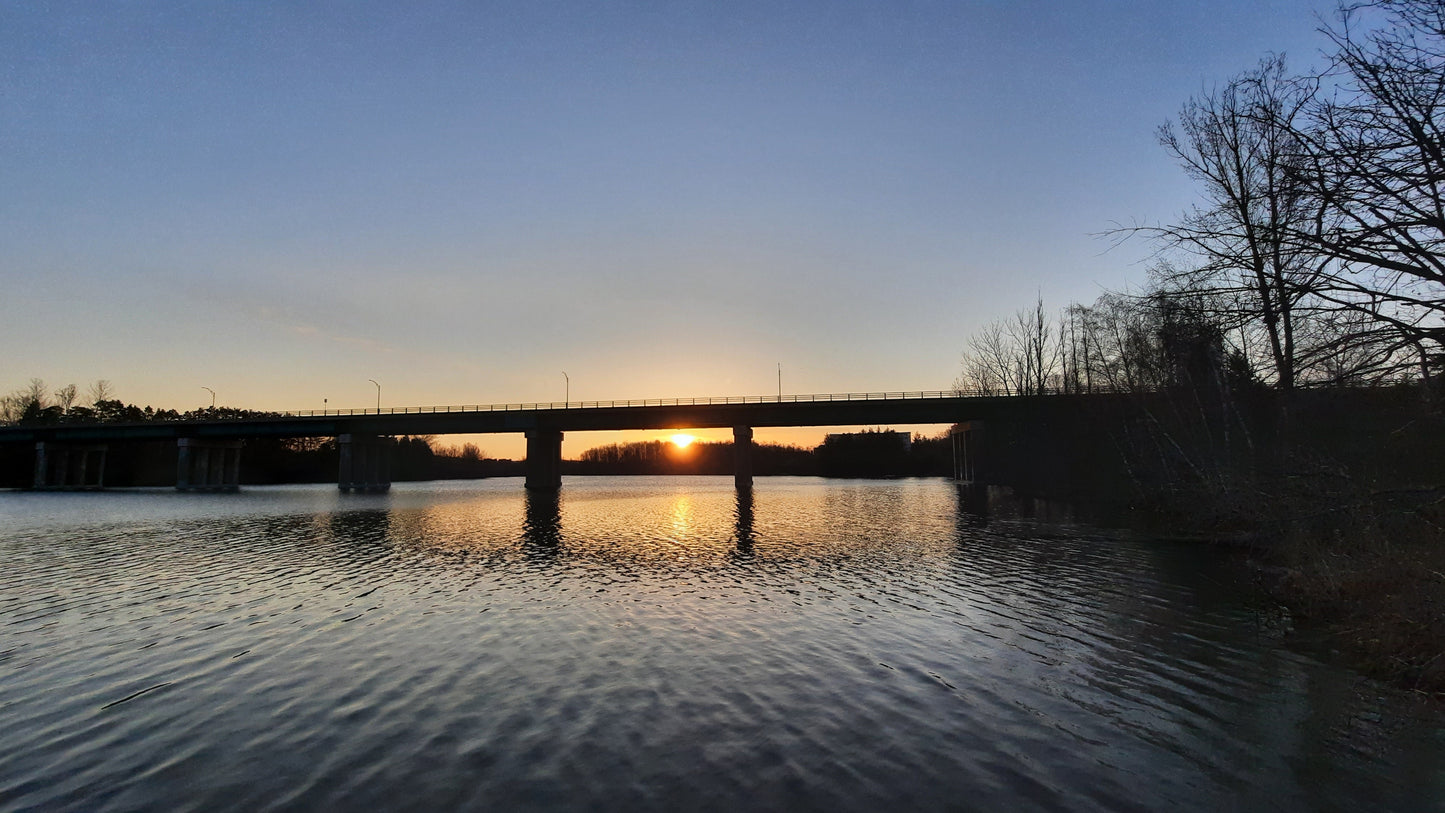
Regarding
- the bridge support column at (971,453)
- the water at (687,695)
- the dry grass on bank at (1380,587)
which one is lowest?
the water at (687,695)

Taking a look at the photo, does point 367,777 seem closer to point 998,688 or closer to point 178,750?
point 178,750

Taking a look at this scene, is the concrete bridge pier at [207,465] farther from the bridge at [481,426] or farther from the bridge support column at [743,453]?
the bridge support column at [743,453]

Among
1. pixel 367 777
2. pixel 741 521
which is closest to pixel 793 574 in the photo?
pixel 367 777

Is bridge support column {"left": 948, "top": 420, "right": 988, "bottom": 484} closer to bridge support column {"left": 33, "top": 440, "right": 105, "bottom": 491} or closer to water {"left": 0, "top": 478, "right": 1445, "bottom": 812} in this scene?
water {"left": 0, "top": 478, "right": 1445, "bottom": 812}

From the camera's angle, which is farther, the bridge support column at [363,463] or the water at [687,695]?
the bridge support column at [363,463]

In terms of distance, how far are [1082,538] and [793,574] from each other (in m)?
15.0

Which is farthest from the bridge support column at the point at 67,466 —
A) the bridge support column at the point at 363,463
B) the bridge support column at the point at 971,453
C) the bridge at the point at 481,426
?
the bridge support column at the point at 971,453

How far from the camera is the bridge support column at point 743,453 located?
91.5 metres

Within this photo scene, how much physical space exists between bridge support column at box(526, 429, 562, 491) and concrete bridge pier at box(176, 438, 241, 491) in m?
48.2

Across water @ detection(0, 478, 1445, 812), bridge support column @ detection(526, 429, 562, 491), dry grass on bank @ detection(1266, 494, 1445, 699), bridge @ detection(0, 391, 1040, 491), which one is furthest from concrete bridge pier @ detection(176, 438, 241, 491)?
dry grass on bank @ detection(1266, 494, 1445, 699)

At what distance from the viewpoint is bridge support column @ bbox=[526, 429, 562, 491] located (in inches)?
3602

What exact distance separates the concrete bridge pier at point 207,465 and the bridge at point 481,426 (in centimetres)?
16

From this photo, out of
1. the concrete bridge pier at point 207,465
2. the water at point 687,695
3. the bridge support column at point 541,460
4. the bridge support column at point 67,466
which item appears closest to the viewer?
the water at point 687,695

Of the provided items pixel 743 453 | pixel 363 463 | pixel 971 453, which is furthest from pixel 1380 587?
pixel 363 463
